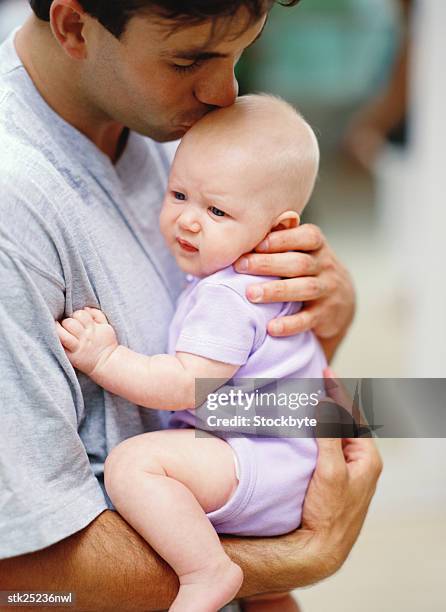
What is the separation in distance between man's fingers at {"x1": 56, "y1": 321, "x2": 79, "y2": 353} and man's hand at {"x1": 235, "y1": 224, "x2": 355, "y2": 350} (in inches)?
9.7

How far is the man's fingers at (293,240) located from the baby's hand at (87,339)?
251 mm

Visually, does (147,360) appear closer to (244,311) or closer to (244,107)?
(244,311)

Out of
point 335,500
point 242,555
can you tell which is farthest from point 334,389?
point 242,555

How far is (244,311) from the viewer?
1.14 meters

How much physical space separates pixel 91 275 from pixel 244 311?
20 cm

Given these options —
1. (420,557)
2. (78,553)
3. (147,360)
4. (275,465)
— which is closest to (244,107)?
(147,360)

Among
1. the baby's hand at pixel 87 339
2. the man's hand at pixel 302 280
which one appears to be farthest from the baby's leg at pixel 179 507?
the man's hand at pixel 302 280

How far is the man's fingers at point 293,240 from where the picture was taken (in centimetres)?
121

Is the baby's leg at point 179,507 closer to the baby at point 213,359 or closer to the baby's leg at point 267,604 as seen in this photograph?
the baby at point 213,359

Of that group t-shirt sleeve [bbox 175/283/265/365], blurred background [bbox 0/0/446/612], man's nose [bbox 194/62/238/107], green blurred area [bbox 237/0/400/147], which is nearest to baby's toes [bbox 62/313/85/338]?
t-shirt sleeve [bbox 175/283/265/365]

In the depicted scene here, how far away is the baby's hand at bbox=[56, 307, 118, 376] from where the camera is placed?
3.50 feet

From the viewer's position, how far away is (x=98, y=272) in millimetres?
1108

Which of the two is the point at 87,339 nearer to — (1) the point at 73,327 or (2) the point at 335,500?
(1) the point at 73,327

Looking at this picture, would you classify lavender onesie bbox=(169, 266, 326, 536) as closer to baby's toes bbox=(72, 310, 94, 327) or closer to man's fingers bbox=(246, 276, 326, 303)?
man's fingers bbox=(246, 276, 326, 303)
